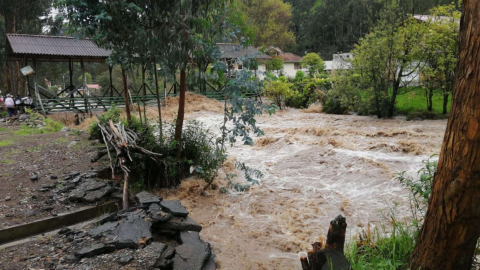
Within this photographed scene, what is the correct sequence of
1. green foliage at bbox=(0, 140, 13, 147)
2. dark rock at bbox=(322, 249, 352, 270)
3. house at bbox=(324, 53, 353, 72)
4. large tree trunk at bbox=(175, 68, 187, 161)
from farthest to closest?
house at bbox=(324, 53, 353, 72) → green foliage at bbox=(0, 140, 13, 147) → large tree trunk at bbox=(175, 68, 187, 161) → dark rock at bbox=(322, 249, 352, 270)

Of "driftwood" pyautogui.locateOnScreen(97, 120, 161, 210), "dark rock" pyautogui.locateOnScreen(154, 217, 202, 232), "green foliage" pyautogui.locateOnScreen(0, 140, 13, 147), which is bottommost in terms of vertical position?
"dark rock" pyautogui.locateOnScreen(154, 217, 202, 232)

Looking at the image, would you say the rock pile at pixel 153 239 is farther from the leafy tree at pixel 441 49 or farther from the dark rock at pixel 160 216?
the leafy tree at pixel 441 49

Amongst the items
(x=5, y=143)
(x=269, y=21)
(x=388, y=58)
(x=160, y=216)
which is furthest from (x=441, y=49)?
(x=269, y=21)

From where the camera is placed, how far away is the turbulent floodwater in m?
4.93

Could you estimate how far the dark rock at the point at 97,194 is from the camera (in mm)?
4964

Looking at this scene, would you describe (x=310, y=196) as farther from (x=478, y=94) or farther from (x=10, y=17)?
(x=10, y=17)

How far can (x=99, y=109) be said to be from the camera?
54.0 feet

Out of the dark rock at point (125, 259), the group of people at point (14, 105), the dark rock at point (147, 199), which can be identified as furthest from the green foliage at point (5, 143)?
the group of people at point (14, 105)

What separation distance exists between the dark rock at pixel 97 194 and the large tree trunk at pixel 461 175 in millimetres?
4273

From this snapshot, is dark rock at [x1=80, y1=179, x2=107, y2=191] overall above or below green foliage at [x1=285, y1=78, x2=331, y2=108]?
below

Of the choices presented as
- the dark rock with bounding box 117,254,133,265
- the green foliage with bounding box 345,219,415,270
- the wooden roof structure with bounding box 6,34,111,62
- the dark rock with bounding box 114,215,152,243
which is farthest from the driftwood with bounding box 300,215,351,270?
the wooden roof structure with bounding box 6,34,111,62

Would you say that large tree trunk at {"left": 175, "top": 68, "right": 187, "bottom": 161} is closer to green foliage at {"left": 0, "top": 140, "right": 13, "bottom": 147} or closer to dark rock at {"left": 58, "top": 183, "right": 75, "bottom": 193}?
dark rock at {"left": 58, "top": 183, "right": 75, "bottom": 193}

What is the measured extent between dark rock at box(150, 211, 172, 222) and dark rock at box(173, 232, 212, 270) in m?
0.28

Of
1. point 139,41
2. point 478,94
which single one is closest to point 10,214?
point 139,41
